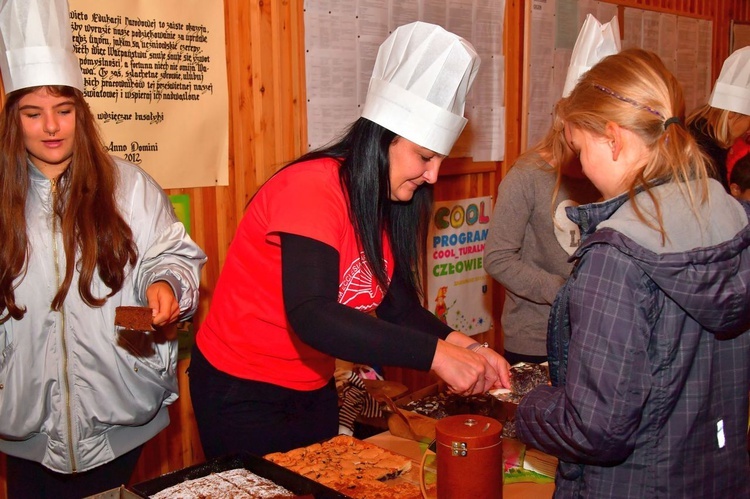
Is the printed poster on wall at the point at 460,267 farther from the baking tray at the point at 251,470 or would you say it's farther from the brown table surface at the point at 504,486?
the baking tray at the point at 251,470

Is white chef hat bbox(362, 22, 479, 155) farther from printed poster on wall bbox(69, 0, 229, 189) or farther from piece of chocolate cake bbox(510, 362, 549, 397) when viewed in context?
printed poster on wall bbox(69, 0, 229, 189)

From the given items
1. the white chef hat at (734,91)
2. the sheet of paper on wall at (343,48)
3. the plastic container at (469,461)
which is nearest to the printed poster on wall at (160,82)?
the sheet of paper on wall at (343,48)

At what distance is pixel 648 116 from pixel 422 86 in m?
0.59

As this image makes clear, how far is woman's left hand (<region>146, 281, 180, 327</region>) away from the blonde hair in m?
0.97

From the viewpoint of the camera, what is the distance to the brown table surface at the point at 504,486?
64.7 inches

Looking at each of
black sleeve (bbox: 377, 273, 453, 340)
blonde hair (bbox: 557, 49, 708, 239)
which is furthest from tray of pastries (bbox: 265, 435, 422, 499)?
blonde hair (bbox: 557, 49, 708, 239)

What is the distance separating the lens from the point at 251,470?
1.59m

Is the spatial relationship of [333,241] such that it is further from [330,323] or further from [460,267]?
[460,267]

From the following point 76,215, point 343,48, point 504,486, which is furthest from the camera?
point 343,48

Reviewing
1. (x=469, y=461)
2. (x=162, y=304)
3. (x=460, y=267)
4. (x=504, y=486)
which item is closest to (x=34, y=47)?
(x=162, y=304)

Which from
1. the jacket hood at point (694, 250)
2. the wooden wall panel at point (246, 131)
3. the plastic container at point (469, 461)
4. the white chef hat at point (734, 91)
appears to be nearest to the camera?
the jacket hood at point (694, 250)

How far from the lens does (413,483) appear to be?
1.67m

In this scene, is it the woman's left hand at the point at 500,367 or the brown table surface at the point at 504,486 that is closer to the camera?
the brown table surface at the point at 504,486

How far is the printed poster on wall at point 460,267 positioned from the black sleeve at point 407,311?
163cm
